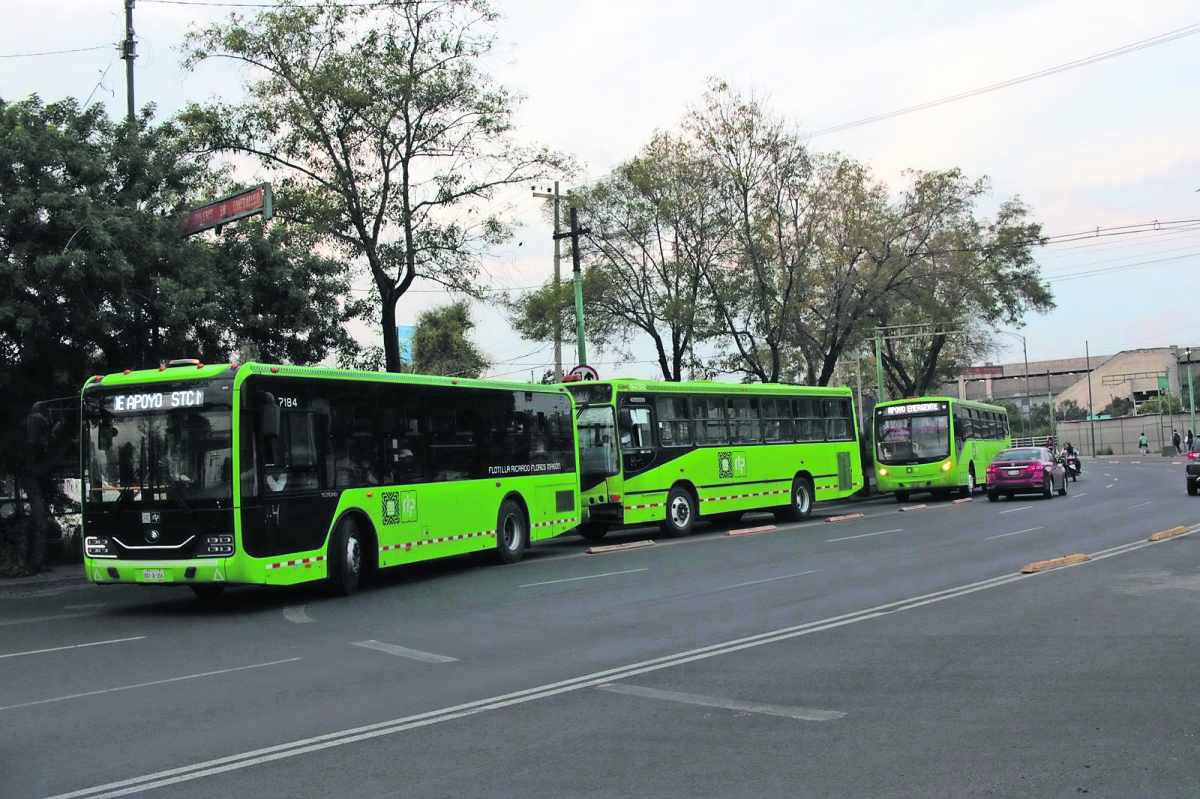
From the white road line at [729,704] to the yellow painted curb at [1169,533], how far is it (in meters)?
13.4

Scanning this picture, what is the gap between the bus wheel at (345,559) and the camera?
48.0 feet

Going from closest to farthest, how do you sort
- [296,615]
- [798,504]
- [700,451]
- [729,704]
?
1. [729,704]
2. [296,615]
3. [700,451]
4. [798,504]

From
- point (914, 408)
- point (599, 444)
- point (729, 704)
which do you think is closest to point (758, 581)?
point (729, 704)

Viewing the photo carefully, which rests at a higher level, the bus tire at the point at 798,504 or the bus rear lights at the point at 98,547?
the bus rear lights at the point at 98,547

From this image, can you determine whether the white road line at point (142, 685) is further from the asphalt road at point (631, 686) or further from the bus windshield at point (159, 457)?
the bus windshield at point (159, 457)

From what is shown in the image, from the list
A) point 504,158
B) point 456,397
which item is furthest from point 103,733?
point 504,158

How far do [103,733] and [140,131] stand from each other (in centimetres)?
1494

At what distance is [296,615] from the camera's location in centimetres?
1316

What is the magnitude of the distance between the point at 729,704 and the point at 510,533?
39.0 feet

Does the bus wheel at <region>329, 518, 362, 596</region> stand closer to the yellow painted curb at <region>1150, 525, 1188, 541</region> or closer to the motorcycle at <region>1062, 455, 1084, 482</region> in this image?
the yellow painted curb at <region>1150, 525, 1188, 541</region>

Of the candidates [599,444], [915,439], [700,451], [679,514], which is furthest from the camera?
[915,439]

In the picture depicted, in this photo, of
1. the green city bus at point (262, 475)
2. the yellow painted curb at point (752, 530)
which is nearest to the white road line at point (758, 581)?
the green city bus at point (262, 475)

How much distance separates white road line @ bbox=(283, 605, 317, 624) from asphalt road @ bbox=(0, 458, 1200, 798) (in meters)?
0.15

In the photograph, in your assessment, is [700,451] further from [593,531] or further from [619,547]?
[619,547]
